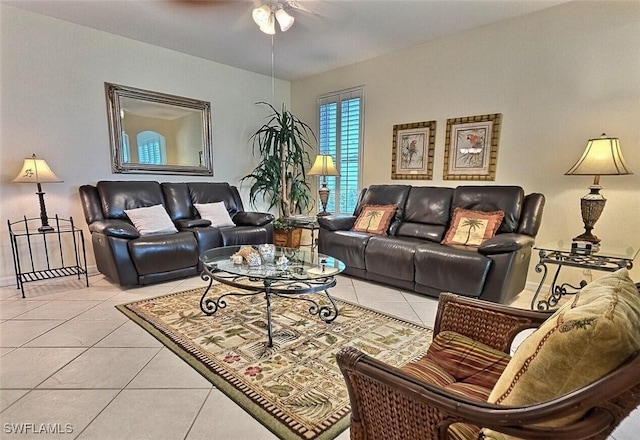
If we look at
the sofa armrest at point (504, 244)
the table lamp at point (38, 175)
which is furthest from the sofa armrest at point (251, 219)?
the sofa armrest at point (504, 244)

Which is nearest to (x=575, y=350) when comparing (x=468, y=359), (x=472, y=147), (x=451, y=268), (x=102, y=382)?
(x=468, y=359)

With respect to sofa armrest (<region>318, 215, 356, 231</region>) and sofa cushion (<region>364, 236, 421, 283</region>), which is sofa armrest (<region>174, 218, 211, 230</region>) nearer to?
sofa armrest (<region>318, 215, 356, 231</region>)

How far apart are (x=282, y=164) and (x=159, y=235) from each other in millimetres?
2112

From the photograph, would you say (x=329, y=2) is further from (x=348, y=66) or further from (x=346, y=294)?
(x=346, y=294)

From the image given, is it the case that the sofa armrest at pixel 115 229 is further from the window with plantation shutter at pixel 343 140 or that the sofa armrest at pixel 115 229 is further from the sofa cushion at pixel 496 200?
A: the sofa cushion at pixel 496 200

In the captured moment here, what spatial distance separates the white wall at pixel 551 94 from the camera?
9.01ft

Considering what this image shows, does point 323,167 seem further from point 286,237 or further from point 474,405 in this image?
point 474,405

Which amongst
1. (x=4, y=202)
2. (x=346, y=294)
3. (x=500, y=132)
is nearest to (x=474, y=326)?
(x=346, y=294)

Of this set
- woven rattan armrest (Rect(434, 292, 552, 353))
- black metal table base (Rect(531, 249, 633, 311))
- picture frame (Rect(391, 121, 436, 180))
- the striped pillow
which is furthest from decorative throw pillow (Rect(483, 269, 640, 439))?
picture frame (Rect(391, 121, 436, 180))

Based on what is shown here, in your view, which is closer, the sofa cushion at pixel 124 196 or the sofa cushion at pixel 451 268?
the sofa cushion at pixel 451 268

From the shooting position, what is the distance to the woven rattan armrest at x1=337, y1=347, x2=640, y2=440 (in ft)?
2.12

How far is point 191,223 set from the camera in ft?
12.5

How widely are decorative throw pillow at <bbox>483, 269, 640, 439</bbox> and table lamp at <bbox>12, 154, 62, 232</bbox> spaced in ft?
12.7

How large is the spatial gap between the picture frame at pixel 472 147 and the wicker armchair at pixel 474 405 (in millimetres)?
2575
